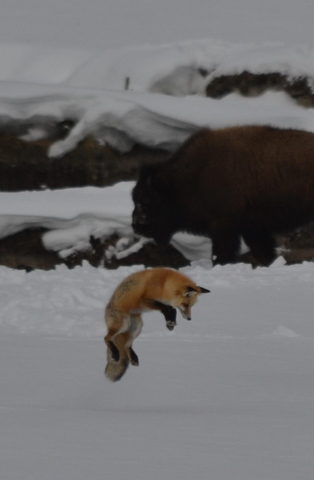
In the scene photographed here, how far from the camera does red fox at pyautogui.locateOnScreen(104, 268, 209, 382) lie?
4668 mm

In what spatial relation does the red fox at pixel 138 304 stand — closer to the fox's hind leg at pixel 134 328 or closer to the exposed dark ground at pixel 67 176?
the fox's hind leg at pixel 134 328

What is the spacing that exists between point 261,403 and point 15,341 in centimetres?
224

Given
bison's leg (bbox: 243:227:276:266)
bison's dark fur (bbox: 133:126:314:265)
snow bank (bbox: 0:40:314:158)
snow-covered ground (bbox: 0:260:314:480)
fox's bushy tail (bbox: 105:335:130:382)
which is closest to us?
snow-covered ground (bbox: 0:260:314:480)

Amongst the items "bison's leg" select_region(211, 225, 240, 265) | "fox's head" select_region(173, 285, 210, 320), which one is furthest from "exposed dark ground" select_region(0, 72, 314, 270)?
"fox's head" select_region(173, 285, 210, 320)

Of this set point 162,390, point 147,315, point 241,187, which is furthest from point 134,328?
point 241,187

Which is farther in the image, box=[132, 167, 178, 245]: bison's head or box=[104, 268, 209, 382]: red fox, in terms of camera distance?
box=[132, 167, 178, 245]: bison's head

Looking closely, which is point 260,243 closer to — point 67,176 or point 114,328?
point 67,176

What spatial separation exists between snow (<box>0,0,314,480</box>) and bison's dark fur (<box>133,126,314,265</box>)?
704mm

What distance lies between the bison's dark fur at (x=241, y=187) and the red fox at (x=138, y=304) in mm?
7564

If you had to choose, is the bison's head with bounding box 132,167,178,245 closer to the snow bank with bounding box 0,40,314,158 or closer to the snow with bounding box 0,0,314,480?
the snow with bounding box 0,0,314,480

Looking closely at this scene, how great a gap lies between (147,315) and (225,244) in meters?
4.50

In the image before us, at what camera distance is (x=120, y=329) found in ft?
15.4

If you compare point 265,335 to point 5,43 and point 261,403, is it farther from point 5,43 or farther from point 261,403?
point 5,43

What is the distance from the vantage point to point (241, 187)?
1258 centimetres
